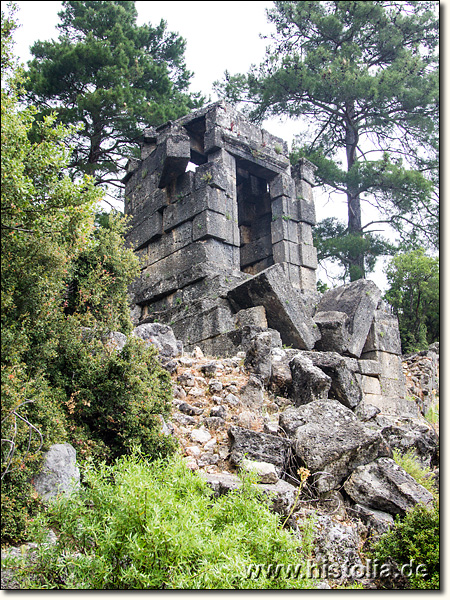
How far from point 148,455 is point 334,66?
51.4 ft

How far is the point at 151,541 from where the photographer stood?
10.9 feet

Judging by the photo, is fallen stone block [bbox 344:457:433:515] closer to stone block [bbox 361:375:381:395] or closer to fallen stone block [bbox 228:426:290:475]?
fallen stone block [bbox 228:426:290:475]

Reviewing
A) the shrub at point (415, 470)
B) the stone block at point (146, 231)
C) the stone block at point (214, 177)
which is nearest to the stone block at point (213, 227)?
the stone block at point (214, 177)

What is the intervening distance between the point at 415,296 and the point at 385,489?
33.6 feet

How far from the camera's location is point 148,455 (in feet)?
16.2

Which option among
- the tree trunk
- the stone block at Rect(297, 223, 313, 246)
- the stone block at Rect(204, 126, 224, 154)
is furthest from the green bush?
the tree trunk

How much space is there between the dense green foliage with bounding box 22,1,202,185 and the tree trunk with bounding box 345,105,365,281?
5.48 metres

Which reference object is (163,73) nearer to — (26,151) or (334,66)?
(334,66)

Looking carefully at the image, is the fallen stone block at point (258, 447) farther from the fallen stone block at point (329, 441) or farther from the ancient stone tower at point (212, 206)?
the ancient stone tower at point (212, 206)

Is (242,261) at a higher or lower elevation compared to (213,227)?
lower

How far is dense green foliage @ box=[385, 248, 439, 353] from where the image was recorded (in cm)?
1469

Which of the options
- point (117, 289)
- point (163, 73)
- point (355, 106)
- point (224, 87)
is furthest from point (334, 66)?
point (117, 289)

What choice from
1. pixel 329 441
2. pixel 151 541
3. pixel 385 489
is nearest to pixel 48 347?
pixel 151 541

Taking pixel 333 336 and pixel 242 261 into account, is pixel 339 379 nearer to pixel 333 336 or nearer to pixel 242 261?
pixel 333 336
